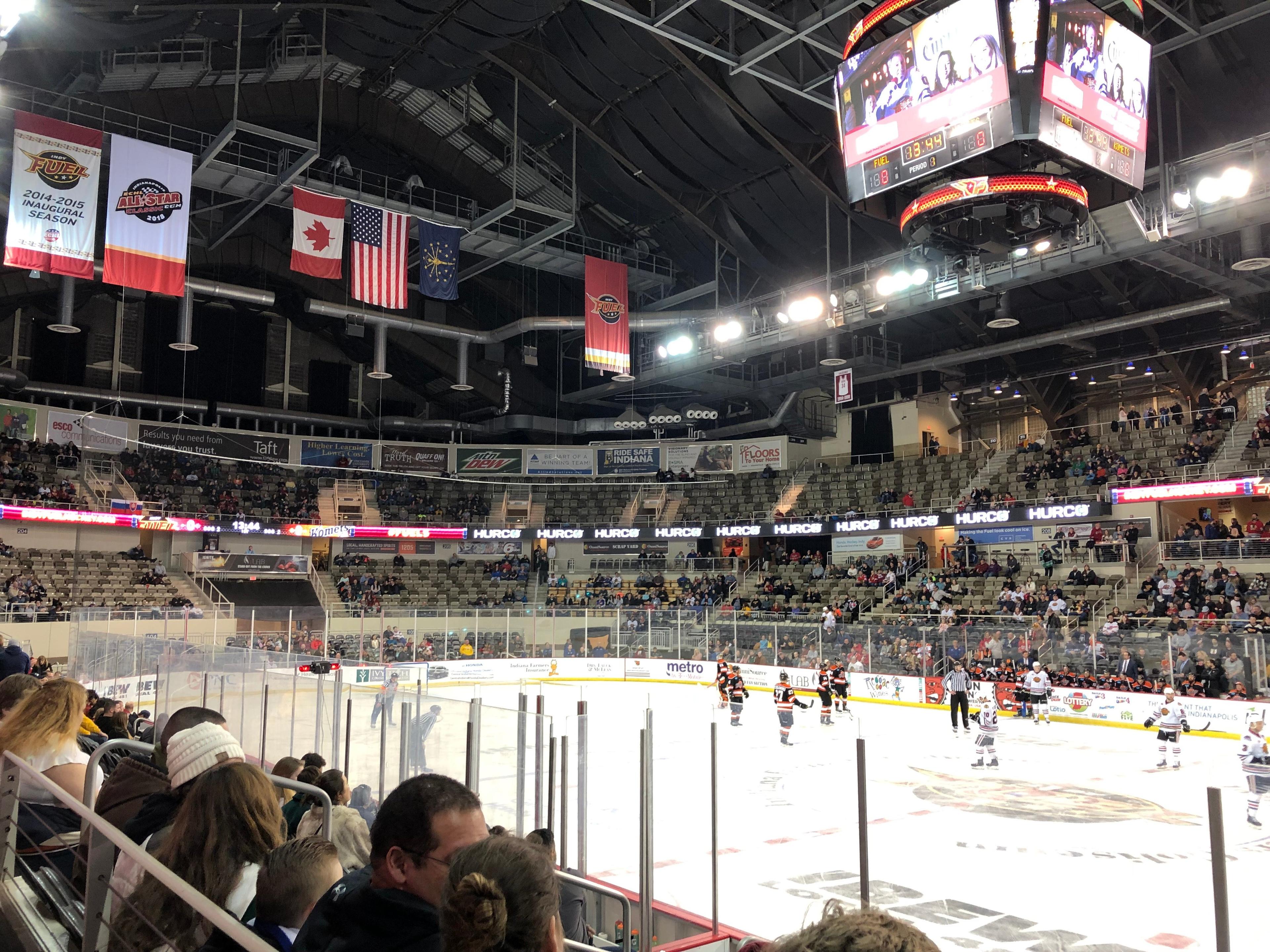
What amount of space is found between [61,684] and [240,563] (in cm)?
3229

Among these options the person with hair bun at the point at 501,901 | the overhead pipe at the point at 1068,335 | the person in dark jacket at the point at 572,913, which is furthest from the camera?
the overhead pipe at the point at 1068,335

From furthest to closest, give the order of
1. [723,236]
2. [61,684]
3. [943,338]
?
[943,338] < [723,236] < [61,684]

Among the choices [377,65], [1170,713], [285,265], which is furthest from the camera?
[285,265]

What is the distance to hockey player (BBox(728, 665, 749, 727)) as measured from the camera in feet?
63.0

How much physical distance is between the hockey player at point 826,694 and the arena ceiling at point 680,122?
9301 millimetres

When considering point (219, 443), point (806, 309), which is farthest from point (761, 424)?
point (219, 443)

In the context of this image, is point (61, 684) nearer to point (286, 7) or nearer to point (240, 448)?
point (286, 7)

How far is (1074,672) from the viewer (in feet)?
66.1

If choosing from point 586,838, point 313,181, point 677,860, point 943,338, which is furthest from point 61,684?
point 943,338

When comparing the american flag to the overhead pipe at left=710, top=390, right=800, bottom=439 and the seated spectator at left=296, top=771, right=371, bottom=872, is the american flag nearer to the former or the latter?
the overhead pipe at left=710, top=390, right=800, bottom=439

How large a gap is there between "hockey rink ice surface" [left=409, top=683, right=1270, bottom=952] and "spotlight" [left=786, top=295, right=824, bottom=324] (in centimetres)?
1179

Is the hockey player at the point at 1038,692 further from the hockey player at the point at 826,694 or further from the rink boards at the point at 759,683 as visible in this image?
the hockey player at the point at 826,694

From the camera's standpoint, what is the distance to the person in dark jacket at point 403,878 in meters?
2.07

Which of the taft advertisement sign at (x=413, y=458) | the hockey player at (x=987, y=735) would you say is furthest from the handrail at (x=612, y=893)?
the taft advertisement sign at (x=413, y=458)
